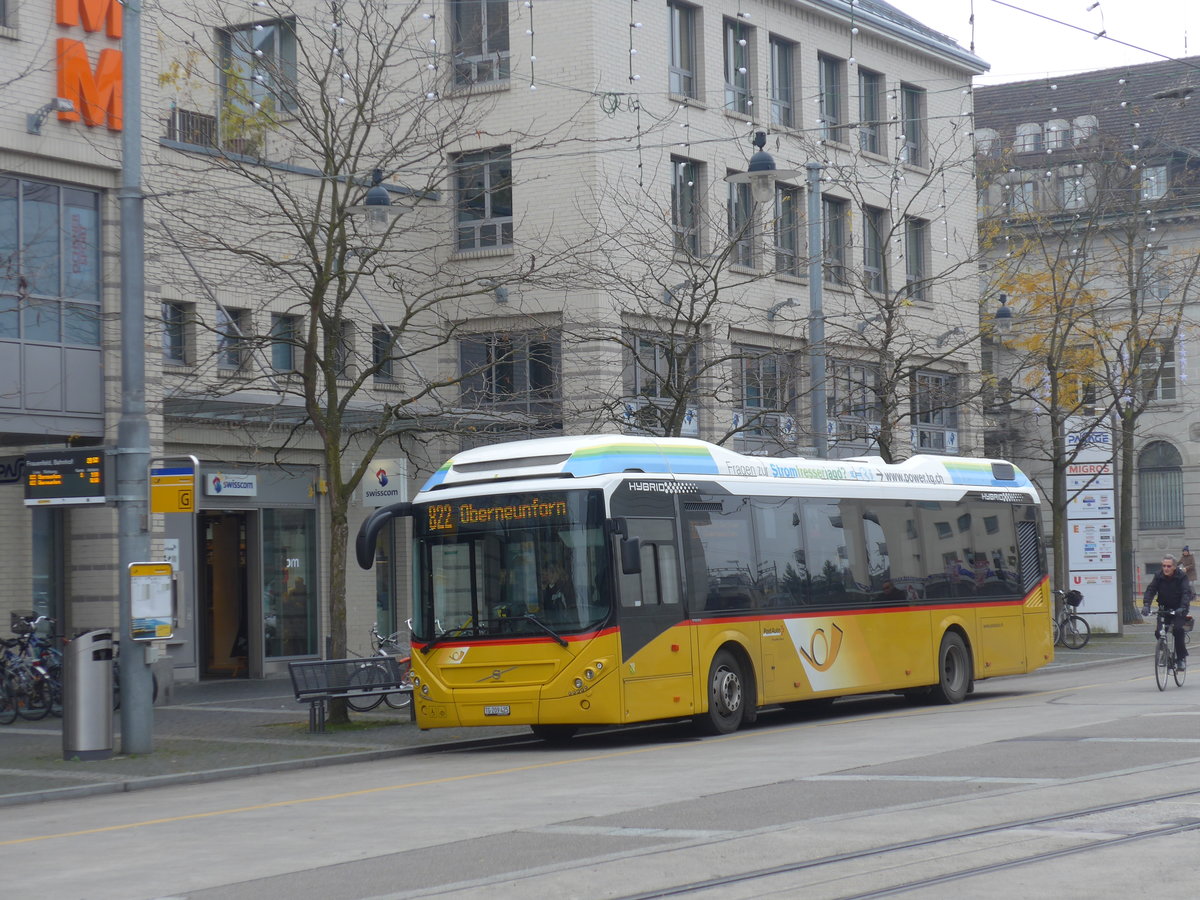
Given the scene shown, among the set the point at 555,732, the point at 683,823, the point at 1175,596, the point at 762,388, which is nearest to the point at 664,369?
the point at 762,388

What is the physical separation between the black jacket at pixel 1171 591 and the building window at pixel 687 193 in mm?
12458

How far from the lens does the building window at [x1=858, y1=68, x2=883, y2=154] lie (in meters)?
38.7

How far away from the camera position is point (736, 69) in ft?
115

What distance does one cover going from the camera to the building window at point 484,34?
32094mm

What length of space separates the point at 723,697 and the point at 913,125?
2553 cm

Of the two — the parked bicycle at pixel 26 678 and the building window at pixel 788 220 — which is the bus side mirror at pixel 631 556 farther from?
the building window at pixel 788 220

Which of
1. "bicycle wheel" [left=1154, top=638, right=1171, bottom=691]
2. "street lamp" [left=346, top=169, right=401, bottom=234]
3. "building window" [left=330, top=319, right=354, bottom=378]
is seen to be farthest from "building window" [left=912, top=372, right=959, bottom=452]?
"street lamp" [left=346, top=169, right=401, bottom=234]

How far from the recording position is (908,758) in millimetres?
14438

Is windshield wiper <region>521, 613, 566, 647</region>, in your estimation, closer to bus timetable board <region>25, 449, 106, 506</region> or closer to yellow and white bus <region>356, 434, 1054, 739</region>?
yellow and white bus <region>356, 434, 1054, 739</region>

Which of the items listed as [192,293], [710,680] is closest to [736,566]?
[710,680]

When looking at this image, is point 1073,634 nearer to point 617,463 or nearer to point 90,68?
point 617,463

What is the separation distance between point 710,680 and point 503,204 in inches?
647

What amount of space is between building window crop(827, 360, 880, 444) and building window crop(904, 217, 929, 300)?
2683mm

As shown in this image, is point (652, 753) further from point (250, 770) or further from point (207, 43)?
point (207, 43)
